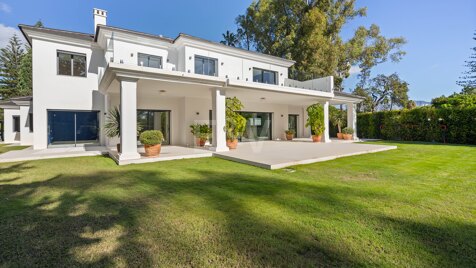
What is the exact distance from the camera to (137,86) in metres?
9.76

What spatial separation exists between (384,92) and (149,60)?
32.5m

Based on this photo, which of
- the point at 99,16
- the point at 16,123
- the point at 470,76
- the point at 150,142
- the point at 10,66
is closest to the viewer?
the point at 150,142

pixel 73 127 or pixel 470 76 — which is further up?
pixel 470 76

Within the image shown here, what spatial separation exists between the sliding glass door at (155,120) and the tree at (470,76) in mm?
29839

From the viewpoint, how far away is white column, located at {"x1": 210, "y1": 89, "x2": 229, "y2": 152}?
1026 cm

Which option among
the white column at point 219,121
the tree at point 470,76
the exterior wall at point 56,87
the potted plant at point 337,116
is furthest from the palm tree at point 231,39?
the tree at point 470,76

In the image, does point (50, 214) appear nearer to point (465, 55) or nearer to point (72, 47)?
point (72, 47)

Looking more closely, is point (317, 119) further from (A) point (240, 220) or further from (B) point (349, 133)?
(A) point (240, 220)

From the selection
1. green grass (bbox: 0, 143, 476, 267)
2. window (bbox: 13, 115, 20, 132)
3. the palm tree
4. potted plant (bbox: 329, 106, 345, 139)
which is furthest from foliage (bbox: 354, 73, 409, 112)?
window (bbox: 13, 115, 20, 132)

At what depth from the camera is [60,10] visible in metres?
→ 16.1

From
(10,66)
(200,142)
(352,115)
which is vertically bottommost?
(200,142)

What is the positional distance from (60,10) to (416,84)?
138 ft

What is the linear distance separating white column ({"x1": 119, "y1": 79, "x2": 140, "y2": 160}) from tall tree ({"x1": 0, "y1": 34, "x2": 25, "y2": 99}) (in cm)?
3764

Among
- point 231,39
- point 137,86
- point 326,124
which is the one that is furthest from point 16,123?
point 326,124
